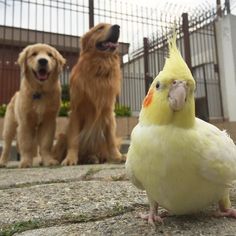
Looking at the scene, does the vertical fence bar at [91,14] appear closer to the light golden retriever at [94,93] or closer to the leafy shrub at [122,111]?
the leafy shrub at [122,111]

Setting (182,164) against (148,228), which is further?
(148,228)

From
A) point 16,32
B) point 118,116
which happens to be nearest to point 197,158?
point 118,116

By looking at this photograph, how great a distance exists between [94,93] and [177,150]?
3.25m

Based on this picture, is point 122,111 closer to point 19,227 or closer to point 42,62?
point 42,62

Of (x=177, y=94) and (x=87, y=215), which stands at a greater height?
(x=177, y=94)

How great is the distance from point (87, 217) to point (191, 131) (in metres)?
0.53

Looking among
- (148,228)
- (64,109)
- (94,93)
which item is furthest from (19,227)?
(64,109)

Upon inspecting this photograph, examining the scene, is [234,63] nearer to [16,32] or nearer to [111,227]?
[16,32]

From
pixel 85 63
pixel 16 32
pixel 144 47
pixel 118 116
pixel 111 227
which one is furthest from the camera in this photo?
pixel 144 47

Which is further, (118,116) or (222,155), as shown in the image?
(118,116)

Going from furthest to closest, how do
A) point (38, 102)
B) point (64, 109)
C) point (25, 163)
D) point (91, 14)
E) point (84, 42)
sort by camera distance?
1. point (91, 14)
2. point (64, 109)
3. point (84, 42)
4. point (38, 102)
5. point (25, 163)

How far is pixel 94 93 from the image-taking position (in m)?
4.23

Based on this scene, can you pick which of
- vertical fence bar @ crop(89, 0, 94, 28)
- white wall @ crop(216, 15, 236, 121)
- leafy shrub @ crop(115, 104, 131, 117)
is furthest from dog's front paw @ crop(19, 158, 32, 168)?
white wall @ crop(216, 15, 236, 121)

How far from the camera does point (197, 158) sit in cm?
105
